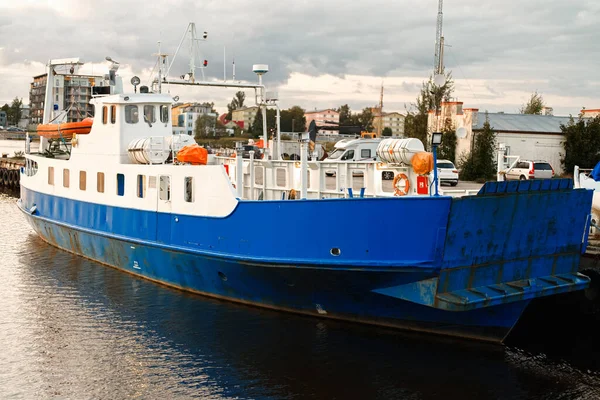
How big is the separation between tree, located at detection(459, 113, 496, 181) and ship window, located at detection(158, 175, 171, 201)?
21277 mm

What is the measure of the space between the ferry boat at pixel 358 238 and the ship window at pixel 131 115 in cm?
138

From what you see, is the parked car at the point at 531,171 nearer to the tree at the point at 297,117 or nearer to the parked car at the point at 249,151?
the parked car at the point at 249,151

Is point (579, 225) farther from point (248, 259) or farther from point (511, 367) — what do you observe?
point (248, 259)

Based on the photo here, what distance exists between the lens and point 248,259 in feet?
46.5

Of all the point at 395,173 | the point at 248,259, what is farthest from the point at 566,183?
the point at 248,259

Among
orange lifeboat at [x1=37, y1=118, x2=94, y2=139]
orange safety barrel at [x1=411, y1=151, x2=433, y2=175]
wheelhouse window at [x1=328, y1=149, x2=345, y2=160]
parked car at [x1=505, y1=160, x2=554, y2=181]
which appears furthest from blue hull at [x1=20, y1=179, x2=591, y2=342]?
parked car at [x1=505, y1=160, x2=554, y2=181]

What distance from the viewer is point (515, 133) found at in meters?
35.4

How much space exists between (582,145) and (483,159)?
5.06 metres

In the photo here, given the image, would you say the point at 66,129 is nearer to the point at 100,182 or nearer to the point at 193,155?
the point at 100,182

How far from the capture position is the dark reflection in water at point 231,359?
1163cm

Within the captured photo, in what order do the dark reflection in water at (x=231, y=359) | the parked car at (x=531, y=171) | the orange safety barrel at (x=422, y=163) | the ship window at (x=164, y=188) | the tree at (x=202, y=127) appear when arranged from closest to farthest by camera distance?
the dark reflection in water at (x=231, y=359)
the orange safety barrel at (x=422, y=163)
the ship window at (x=164, y=188)
the parked car at (x=531, y=171)
the tree at (x=202, y=127)

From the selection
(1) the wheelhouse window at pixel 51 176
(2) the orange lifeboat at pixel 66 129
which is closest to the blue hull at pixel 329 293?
(2) the orange lifeboat at pixel 66 129

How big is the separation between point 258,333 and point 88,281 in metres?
6.71

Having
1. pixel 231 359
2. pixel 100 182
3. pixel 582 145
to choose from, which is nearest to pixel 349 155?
pixel 100 182
